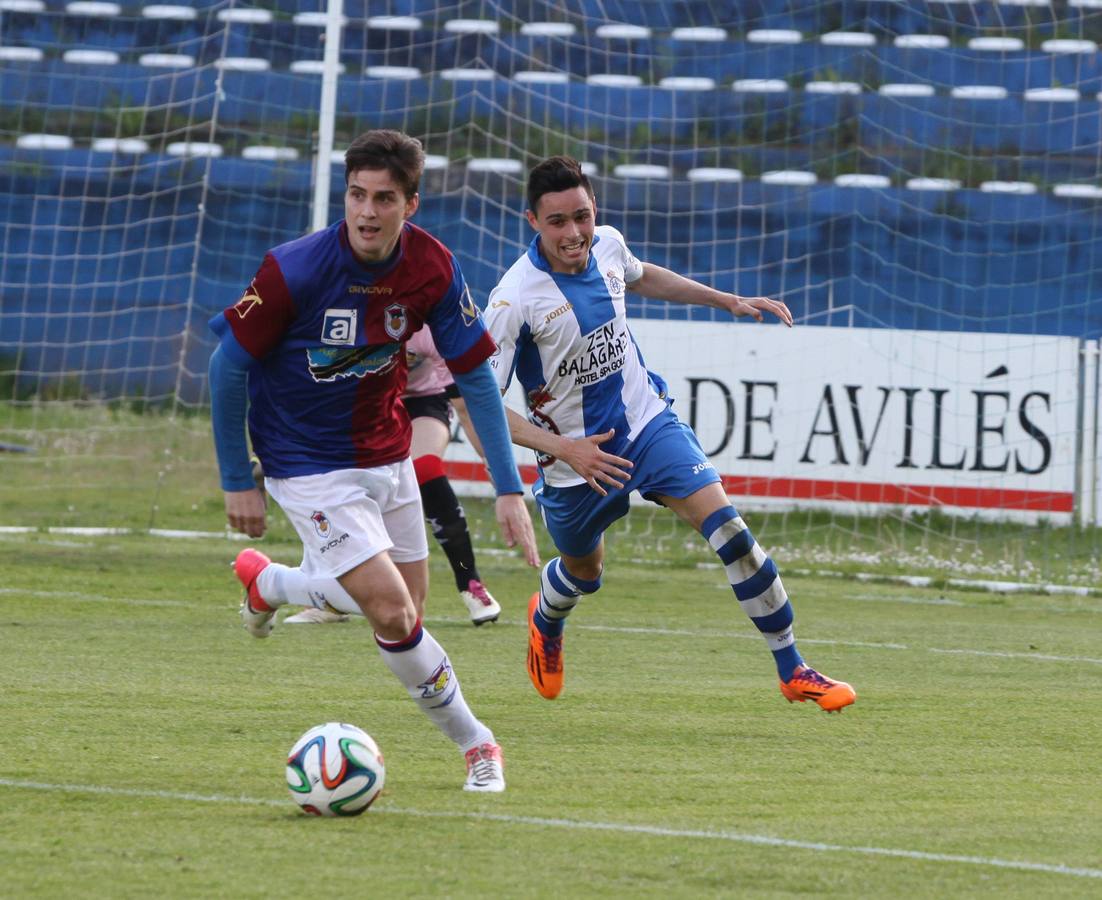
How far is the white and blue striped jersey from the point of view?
6.54 meters

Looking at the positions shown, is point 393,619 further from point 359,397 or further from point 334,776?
point 359,397

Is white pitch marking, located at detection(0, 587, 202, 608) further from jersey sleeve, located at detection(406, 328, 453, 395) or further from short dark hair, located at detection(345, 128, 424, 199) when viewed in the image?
short dark hair, located at detection(345, 128, 424, 199)

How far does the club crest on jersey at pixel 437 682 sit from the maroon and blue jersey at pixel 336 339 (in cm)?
66

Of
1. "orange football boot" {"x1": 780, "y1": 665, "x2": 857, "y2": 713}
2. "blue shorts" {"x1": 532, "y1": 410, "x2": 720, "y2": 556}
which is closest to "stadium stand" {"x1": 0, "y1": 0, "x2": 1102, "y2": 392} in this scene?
"blue shorts" {"x1": 532, "y1": 410, "x2": 720, "y2": 556}

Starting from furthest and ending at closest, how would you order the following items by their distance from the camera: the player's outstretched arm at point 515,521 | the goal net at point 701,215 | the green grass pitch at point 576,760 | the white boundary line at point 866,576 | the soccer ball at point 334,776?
the goal net at point 701,215, the white boundary line at point 866,576, the player's outstretched arm at point 515,521, the soccer ball at point 334,776, the green grass pitch at point 576,760

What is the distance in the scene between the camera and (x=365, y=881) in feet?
12.6

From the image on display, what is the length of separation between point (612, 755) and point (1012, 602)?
6276 mm

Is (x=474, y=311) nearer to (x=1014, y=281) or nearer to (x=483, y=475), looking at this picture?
(x=483, y=475)

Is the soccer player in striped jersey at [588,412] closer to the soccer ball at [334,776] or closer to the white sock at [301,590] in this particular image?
the white sock at [301,590]

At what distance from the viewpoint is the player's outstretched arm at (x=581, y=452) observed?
6.15m

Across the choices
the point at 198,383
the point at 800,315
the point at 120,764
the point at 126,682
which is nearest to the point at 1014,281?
the point at 800,315

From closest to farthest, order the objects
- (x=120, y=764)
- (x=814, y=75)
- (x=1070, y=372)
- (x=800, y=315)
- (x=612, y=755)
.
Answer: (x=120, y=764) → (x=612, y=755) → (x=1070, y=372) → (x=800, y=315) → (x=814, y=75)

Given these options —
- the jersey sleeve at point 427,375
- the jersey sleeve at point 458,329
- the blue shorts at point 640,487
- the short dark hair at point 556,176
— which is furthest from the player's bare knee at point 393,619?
the jersey sleeve at point 427,375

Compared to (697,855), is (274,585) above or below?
above
